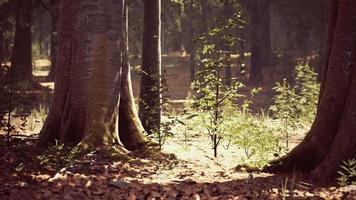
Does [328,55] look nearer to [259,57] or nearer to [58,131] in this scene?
[58,131]

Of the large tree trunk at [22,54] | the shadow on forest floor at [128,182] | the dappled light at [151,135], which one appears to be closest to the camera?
the shadow on forest floor at [128,182]

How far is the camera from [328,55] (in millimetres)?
→ 6391

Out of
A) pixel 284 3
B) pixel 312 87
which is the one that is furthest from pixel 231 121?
pixel 284 3

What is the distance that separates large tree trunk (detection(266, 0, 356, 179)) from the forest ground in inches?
13.3

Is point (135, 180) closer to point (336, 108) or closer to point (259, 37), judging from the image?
point (336, 108)

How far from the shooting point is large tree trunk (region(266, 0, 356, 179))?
19.1ft

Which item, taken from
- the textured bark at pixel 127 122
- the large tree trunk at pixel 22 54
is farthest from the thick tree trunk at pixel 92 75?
the large tree trunk at pixel 22 54

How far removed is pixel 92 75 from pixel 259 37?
23.0 meters

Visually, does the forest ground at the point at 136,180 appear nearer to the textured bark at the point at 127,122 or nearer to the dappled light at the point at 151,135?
the dappled light at the point at 151,135

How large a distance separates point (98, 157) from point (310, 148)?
322 centimetres

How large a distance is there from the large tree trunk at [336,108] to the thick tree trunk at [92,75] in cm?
317

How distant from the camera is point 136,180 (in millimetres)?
5922

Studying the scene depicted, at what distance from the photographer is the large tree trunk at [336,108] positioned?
5.82 m

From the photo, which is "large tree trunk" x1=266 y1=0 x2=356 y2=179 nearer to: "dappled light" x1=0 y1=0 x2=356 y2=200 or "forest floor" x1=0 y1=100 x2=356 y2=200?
"dappled light" x1=0 y1=0 x2=356 y2=200
